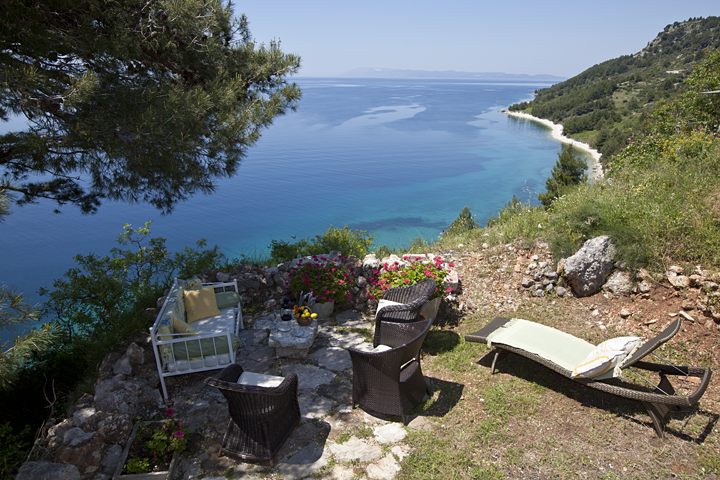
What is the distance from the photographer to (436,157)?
160 feet

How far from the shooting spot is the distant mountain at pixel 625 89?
186ft

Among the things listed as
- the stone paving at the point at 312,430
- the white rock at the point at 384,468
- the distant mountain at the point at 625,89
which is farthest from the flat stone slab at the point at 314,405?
the distant mountain at the point at 625,89

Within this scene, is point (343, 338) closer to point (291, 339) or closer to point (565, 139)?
point (291, 339)

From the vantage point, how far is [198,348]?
438 cm

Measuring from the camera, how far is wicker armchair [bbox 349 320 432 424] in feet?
12.2

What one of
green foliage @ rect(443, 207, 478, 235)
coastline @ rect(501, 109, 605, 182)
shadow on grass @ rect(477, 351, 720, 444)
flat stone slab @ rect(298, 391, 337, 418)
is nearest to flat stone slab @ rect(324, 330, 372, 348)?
flat stone slab @ rect(298, 391, 337, 418)

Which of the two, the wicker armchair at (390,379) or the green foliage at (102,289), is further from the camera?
the green foliage at (102,289)

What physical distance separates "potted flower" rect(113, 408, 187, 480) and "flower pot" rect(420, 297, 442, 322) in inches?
112

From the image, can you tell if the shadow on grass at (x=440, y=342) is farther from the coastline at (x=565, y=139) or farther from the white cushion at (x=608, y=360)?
the coastline at (x=565, y=139)

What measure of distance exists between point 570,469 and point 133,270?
19.6ft

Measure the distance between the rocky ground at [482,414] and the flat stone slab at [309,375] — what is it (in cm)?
2

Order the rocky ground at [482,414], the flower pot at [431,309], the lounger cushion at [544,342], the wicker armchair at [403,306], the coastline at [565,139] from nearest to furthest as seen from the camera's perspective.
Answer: the rocky ground at [482,414], the lounger cushion at [544,342], the wicker armchair at [403,306], the flower pot at [431,309], the coastline at [565,139]

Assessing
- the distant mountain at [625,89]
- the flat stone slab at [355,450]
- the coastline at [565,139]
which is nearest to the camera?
the flat stone slab at [355,450]

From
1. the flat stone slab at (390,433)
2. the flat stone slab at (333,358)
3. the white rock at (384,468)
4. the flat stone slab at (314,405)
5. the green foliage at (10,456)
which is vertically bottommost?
the green foliage at (10,456)
